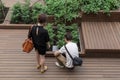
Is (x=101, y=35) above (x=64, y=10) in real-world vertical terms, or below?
below

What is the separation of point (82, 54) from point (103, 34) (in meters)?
0.88

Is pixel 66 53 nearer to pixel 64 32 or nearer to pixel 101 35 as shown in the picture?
pixel 64 32

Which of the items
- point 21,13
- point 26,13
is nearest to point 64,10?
point 26,13

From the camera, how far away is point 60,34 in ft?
23.0

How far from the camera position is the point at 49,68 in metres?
6.16

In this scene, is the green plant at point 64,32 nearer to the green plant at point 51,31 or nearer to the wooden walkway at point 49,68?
the green plant at point 51,31

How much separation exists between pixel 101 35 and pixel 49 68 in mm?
1613

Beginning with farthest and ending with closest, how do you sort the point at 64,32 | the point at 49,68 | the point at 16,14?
the point at 16,14 → the point at 64,32 → the point at 49,68

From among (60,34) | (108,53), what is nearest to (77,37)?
(60,34)

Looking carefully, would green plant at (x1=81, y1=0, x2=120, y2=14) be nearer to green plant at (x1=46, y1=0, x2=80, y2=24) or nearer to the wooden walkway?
green plant at (x1=46, y1=0, x2=80, y2=24)

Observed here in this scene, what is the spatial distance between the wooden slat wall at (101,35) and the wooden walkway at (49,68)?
28 centimetres

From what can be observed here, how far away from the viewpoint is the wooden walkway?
19.3 ft

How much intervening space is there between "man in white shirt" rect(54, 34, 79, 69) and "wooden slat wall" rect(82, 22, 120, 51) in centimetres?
68

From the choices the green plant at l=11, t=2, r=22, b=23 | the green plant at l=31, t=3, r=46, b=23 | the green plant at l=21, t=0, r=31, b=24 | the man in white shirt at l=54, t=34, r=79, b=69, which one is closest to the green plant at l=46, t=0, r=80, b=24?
the green plant at l=31, t=3, r=46, b=23
